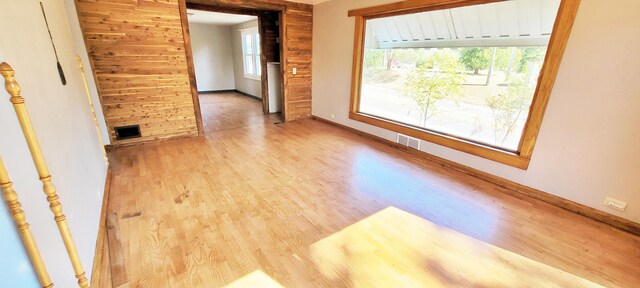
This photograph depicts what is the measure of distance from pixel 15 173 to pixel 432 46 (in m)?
3.90

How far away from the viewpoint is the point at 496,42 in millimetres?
2830

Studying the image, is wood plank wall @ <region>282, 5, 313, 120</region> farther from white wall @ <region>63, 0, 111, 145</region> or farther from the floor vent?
white wall @ <region>63, 0, 111, 145</region>

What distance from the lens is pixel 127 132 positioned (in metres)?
3.81

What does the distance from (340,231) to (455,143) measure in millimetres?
2083

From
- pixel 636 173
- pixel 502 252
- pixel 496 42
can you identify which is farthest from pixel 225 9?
pixel 636 173

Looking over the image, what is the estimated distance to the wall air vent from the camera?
12.3ft

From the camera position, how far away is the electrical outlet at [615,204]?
2.16 metres

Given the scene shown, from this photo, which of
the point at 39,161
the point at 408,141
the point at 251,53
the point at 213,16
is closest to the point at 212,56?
the point at 251,53

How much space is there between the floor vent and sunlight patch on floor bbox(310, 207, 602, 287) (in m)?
1.73

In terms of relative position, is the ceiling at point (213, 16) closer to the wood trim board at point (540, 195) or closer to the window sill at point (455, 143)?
the window sill at point (455, 143)

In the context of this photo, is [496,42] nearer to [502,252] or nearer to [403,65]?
[403,65]

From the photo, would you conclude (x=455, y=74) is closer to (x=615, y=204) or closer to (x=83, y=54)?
(x=615, y=204)

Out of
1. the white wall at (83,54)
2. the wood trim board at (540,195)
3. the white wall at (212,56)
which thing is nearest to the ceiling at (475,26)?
the wood trim board at (540,195)

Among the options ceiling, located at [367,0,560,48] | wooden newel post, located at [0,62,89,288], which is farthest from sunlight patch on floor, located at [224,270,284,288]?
ceiling, located at [367,0,560,48]
